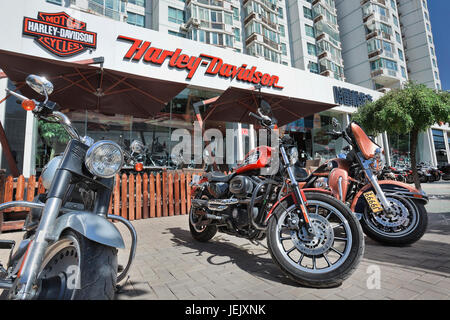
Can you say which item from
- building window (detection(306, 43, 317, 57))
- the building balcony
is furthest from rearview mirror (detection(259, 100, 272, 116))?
the building balcony

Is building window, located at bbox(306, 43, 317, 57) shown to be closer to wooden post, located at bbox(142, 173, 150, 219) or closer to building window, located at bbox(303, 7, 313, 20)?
building window, located at bbox(303, 7, 313, 20)

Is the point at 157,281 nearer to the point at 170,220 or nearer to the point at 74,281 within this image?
the point at 74,281

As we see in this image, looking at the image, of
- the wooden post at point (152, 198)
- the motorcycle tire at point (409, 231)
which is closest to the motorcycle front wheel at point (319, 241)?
the motorcycle tire at point (409, 231)

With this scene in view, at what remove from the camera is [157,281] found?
232cm

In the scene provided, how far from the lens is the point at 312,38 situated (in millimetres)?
30031

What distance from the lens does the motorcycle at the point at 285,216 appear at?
6.44 feet

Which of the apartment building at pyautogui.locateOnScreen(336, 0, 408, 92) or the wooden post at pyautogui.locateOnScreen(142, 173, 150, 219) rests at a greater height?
the apartment building at pyautogui.locateOnScreen(336, 0, 408, 92)

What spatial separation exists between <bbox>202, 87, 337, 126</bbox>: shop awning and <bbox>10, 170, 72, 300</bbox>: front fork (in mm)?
5928

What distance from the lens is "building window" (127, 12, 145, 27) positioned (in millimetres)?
20623

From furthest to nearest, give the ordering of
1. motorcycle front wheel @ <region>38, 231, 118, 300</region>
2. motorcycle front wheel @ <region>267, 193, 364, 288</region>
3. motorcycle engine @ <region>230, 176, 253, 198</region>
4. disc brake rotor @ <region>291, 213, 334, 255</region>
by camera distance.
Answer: motorcycle engine @ <region>230, 176, 253, 198</region> < disc brake rotor @ <region>291, 213, 334, 255</region> < motorcycle front wheel @ <region>267, 193, 364, 288</region> < motorcycle front wheel @ <region>38, 231, 118, 300</region>

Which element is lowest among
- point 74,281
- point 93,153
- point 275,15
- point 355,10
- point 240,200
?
point 74,281

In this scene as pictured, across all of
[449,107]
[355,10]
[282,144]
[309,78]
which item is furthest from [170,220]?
[355,10]
